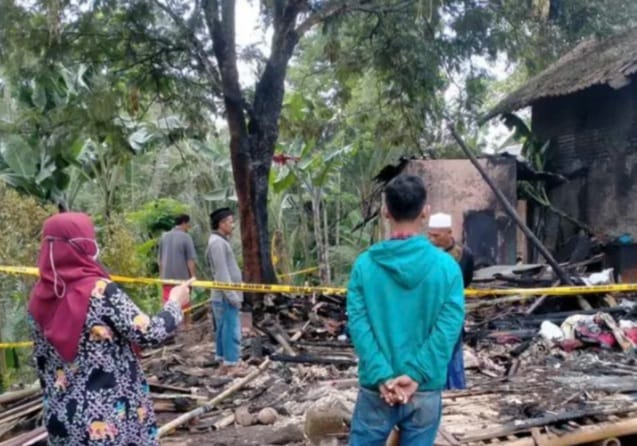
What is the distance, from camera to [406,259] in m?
3.44

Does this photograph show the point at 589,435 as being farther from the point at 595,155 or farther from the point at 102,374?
the point at 595,155

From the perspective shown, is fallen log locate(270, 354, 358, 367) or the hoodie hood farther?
fallen log locate(270, 354, 358, 367)

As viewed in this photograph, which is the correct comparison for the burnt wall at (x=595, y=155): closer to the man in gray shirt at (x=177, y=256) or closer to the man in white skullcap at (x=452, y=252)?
the man in gray shirt at (x=177, y=256)

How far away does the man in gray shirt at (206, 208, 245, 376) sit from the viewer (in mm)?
8703

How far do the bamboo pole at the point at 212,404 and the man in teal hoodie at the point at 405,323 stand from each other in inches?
123

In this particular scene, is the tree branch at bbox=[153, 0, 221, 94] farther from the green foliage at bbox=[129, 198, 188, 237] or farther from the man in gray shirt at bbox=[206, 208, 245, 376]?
the green foliage at bbox=[129, 198, 188, 237]

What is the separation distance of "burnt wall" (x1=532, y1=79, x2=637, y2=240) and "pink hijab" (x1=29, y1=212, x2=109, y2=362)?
14.2 meters

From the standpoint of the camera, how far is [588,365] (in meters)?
8.23

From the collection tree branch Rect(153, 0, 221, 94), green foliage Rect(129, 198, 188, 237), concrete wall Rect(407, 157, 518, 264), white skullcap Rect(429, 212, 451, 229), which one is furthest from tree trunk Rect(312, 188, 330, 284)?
white skullcap Rect(429, 212, 451, 229)

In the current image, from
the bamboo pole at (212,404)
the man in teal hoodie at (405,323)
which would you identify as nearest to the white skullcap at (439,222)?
the bamboo pole at (212,404)

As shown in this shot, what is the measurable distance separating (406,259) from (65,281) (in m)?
1.50

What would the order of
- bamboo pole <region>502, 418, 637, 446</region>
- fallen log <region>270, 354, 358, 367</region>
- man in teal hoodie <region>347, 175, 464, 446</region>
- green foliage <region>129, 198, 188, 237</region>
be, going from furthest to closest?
green foliage <region>129, 198, 188, 237</region> < fallen log <region>270, 354, 358, 367</region> < bamboo pole <region>502, 418, 637, 446</region> < man in teal hoodie <region>347, 175, 464, 446</region>

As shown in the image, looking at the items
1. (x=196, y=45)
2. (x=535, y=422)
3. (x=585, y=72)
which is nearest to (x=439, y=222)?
(x=535, y=422)

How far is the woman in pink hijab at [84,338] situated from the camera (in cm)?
357
